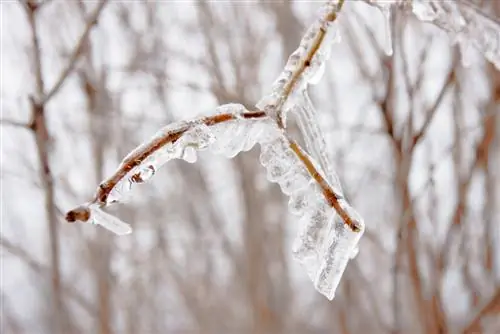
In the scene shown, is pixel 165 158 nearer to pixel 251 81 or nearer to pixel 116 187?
pixel 116 187

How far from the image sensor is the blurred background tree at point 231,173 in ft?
3.85

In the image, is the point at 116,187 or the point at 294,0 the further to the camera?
the point at 294,0

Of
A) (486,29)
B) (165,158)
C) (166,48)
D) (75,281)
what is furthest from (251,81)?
(165,158)

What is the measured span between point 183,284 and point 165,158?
241 centimetres

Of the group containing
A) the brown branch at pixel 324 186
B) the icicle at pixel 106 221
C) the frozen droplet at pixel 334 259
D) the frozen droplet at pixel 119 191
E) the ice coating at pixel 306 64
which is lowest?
the frozen droplet at pixel 334 259

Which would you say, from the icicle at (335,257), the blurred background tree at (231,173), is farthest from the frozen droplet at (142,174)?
the blurred background tree at (231,173)

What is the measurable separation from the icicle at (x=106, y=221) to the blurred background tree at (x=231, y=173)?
0.57 metres

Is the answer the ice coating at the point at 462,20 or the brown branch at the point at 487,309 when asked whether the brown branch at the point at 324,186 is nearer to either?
the ice coating at the point at 462,20

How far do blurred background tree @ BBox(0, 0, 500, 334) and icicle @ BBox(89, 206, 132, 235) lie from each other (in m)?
0.57

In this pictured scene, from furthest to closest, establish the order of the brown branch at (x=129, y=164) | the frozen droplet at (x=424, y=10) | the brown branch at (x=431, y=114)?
the brown branch at (x=431, y=114), the frozen droplet at (x=424, y=10), the brown branch at (x=129, y=164)

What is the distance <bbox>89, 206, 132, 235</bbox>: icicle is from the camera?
419mm

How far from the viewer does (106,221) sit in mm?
437

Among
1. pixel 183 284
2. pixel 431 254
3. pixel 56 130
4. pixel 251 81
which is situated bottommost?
pixel 183 284

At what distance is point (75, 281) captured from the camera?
10.2 feet
